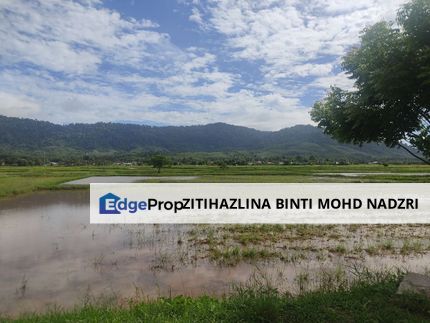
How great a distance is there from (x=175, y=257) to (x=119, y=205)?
16.6 metres

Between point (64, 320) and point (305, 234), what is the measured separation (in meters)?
14.1

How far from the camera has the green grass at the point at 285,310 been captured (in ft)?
23.1

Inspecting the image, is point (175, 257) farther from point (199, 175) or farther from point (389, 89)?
point (199, 175)

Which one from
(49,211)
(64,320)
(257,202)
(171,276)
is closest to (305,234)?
(171,276)

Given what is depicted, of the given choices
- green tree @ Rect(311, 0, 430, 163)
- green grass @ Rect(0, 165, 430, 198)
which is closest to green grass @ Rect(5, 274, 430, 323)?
green tree @ Rect(311, 0, 430, 163)

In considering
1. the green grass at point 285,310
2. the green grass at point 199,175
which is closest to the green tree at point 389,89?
the green grass at point 285,310

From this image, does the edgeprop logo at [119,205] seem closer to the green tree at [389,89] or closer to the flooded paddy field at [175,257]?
the flooded paddy field at [175,257]

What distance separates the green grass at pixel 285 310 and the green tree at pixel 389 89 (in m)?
3.89

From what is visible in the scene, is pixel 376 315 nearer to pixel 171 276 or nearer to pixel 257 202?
pixel 171 276

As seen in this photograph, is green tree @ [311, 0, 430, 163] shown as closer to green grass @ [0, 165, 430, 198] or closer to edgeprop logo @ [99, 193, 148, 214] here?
edgeprop logo @ [99, 193, 148, 214]

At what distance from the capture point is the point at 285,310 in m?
7.45

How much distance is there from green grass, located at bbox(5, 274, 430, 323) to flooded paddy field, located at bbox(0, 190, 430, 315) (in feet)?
6.94

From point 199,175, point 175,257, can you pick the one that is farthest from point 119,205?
point 199,175

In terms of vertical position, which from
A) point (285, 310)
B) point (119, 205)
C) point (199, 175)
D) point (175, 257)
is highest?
point (285, 310)
